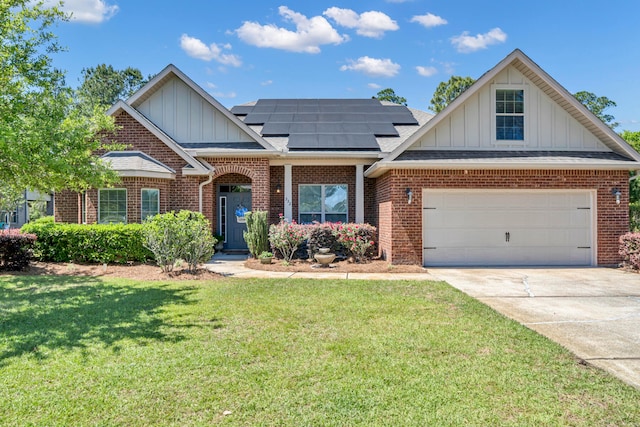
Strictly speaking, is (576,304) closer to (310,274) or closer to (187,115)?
(310,274)

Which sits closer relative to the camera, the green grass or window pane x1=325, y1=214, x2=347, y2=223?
the green grass

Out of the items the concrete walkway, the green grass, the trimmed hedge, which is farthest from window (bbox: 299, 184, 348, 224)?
the green grass

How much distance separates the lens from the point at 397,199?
1110cm

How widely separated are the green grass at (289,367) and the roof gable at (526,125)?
249 inches

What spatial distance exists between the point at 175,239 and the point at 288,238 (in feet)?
11.2

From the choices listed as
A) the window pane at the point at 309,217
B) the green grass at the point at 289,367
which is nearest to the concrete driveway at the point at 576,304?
the green grass at the point at 289,367

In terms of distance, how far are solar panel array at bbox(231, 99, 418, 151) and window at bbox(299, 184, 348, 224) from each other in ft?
5.36

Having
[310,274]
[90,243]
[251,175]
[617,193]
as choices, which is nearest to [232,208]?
[251,175]

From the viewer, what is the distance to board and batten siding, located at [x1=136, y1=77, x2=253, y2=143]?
1399 centimetres

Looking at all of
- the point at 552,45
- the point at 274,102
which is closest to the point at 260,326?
the point at 274,102

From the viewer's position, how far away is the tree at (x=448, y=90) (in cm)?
3519

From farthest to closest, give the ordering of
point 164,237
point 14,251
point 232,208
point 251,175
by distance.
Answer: point 232,208 → point 251,175 → point 14,251 → point 164,237

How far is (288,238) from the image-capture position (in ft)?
38.4

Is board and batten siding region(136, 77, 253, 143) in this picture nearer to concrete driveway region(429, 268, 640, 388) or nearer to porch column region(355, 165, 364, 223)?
porch column region(355, 165, 364, 223)
